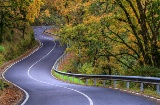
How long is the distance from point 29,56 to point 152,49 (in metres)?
38.0

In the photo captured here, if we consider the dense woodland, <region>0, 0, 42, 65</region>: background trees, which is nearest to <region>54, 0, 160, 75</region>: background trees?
the dense woodland

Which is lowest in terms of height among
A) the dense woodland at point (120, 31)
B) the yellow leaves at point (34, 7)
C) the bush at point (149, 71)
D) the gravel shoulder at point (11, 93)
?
the gravel shoulder at point (11, 93)

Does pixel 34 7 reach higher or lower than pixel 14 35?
higher

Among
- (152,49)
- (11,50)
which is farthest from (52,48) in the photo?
(152,49)

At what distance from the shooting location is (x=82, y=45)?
3759 cm

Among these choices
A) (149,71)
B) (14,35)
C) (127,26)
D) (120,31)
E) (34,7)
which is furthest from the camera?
(14,35)

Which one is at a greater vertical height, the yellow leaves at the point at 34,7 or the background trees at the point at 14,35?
the yellow leaves at the point at 34,7

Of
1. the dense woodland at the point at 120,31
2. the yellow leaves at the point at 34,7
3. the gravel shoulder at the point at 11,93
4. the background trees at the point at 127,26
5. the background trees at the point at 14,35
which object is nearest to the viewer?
the gravel shoulder at the point at 11,93

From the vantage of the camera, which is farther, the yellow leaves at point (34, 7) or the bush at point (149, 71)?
the yellow leaves at point (34, 7)

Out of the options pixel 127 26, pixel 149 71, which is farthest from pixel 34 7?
pixel 149 71

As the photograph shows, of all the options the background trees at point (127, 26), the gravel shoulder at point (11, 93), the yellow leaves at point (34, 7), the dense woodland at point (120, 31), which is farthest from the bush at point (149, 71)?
the yellow leaves at point (34, 7)

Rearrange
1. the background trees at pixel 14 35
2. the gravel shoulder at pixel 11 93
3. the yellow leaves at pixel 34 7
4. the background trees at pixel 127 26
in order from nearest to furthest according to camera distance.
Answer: the gravel shoulder at pixel 11 93 < the background trees at pixel 127 26 < the yellow leaves at pixel 34 7 < the background trees at pixel 14 35

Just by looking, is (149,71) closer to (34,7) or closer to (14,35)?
(34,7)

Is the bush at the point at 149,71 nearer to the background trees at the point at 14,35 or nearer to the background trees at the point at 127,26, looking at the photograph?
the background trees at the point at 127,26
